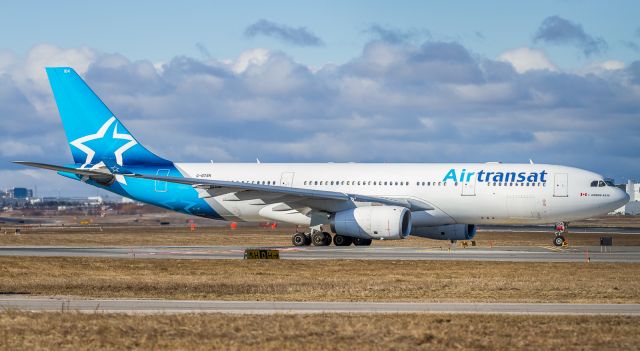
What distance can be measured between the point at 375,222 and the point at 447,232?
623 centimetres

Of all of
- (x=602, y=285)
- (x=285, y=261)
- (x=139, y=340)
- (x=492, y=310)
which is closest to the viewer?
(x=139, y=340)

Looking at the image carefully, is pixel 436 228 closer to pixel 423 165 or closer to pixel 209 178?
pixel 423 165

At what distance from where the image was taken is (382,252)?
4534cm

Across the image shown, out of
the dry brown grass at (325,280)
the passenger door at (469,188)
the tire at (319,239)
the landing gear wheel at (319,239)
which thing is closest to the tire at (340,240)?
the landing gear wheel at (319,239)

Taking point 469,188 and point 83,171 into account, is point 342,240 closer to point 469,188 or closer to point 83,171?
point 469,188

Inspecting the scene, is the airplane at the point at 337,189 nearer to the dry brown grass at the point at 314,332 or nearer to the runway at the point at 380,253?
the runway at the point at 380,253

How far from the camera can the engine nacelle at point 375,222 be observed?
152 feet

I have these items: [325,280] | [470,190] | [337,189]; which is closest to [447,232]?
Answer: [470,190]

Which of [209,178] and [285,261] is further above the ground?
[209,178]

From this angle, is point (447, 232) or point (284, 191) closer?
point (284, 191)

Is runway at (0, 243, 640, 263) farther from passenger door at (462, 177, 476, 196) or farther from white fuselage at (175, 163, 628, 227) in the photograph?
passenger door at (462, 177, 476, 196)

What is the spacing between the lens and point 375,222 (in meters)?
46.7

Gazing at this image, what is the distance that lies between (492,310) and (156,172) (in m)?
34.6

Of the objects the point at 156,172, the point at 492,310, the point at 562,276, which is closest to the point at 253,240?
the point at 156,172
